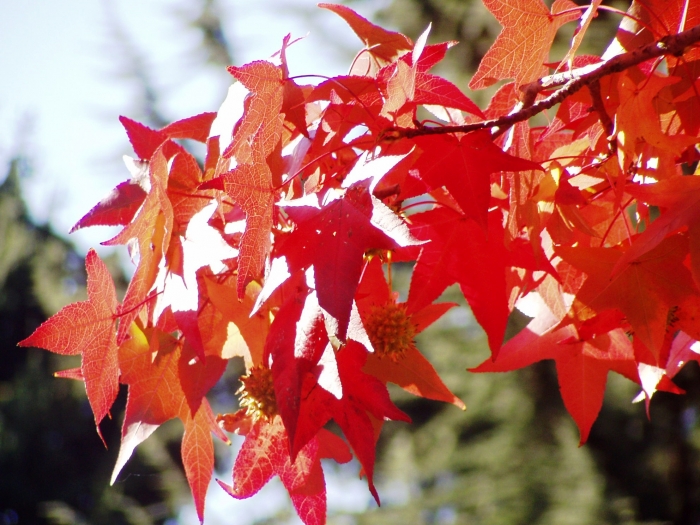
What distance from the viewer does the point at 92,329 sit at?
59 cm

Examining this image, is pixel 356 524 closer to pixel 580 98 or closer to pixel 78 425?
pixel 580 98

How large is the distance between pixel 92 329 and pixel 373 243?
11.9 inches

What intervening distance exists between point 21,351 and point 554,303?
10.2 metres

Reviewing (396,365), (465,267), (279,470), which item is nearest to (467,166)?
(465,267)

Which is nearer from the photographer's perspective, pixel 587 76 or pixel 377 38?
pixel 587 76

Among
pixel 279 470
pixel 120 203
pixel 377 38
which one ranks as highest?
pixel 377 38

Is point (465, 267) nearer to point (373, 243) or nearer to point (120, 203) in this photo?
point (373, 243)

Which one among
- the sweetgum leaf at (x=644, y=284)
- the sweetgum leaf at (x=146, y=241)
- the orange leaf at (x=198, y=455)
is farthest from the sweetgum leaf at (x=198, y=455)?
the sweetgum leaf at (x=644, y=284)

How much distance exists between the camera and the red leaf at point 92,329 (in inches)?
22.4

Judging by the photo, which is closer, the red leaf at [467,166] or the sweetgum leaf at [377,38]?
the red leaf at [467,166]

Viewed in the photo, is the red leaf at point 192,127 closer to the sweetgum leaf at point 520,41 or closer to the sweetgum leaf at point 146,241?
the sweetgum leaf at point 146,241

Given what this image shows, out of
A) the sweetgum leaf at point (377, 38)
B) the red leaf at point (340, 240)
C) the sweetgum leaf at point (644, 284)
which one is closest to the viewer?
the red leaf at point (340, 240)

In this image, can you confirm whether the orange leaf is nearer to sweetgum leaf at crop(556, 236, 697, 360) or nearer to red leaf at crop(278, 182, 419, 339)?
red leaf at crop(278, 182, 419, 339)

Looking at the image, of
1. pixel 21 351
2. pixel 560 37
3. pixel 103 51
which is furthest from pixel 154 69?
pixel 21 351
